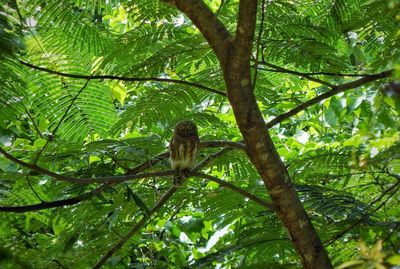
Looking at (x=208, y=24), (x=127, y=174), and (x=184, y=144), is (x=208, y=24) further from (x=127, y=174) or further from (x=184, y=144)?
(x=184, y=144)

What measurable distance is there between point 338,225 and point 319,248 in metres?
0.23

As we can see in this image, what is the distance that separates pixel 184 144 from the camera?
323cm

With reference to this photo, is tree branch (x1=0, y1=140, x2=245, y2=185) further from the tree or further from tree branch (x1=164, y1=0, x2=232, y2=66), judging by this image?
tree branch (x1=164, y1=0, x2=232, y2=66)

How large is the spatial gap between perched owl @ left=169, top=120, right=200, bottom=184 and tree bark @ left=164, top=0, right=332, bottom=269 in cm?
82

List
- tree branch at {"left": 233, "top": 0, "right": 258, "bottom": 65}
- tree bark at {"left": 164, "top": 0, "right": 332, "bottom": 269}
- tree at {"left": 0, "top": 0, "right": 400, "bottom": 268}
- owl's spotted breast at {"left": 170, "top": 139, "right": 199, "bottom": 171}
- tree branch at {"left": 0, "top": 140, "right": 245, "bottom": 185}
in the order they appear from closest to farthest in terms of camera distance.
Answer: tree branch at {"left": 0, "top": 140, "right": 245, "bottom": 185} < tree branch at {"left": 233, "top": 0, "right": 258, "bottom": 65} < tree bark at {"left": 164, "top": 0, "right": 332, "bottom": 269} < tree at {"left": 0, "top": 0, "right": 400, "bottom": 268} < owl's spotted breast at {"left": 170, "top": 139, "right": 199, "bottom": 171}

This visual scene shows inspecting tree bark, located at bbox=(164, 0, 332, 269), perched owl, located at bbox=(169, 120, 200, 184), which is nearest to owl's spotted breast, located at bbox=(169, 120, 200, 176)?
perched owl, located at bbox=(169, 120, 200, 184)

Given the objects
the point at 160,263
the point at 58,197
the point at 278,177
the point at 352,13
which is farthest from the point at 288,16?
the point at 160,263

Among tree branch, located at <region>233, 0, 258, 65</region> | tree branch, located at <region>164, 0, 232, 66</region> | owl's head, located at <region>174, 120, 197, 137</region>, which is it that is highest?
owl's head, located at <region>174, 120, 197, 137</region>

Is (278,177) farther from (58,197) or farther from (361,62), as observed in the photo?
(361,62)

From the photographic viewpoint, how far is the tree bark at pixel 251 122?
88.0 inches

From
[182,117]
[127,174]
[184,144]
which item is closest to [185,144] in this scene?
[184,144]

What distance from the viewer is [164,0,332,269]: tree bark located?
224cm

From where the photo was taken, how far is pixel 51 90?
9.53 feet

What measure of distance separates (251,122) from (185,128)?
937mm
